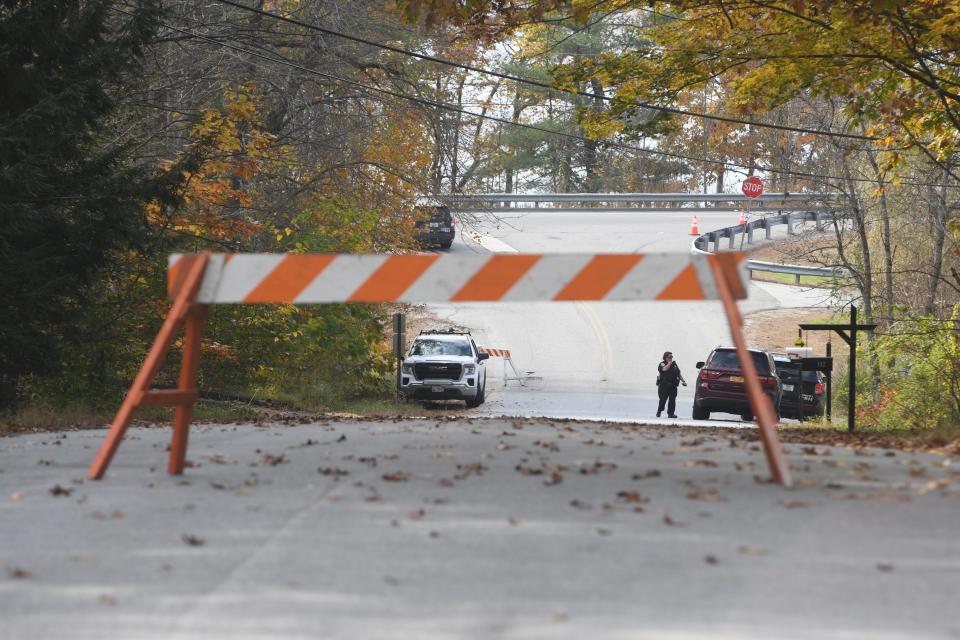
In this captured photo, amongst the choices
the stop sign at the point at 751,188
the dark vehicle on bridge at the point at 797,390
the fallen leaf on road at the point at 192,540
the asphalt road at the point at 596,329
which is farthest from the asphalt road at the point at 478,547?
the stop sign at the point at 751,188

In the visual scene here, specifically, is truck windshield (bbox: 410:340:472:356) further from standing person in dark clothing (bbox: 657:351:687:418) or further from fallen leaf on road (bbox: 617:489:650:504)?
fallen leaf on road (bbox: 617:489:650:504)

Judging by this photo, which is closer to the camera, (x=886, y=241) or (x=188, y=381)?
(x=188, y=381)

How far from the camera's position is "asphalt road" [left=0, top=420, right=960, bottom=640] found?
14.6 feet

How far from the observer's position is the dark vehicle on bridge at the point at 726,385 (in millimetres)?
26703

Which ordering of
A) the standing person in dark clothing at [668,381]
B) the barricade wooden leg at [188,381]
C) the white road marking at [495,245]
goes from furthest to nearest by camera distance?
the white road marking at [495,245] < the standing person in dark clothing at [668,381] < the barricade wooden leg at [188,381]

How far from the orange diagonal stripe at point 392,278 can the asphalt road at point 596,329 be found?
21.2 meters

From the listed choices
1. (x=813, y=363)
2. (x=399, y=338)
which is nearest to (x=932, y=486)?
(x=813, y=363)

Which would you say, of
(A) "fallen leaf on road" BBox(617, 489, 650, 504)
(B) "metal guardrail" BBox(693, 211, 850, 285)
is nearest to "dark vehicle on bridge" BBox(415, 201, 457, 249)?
(B) "metal guardrail" BBox(693, 211, 850, 285)

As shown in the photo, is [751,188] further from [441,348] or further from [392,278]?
[392,278]

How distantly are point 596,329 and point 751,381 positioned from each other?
38854 mm

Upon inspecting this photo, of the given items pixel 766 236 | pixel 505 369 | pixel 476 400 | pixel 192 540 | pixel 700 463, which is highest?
pixel 766 236

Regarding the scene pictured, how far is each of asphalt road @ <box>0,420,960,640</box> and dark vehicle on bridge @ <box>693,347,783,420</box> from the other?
18.4m

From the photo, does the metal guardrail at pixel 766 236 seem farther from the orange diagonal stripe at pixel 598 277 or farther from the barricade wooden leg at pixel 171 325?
the barricade wooden leg at pixel 171 325

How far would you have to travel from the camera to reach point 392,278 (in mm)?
7070
